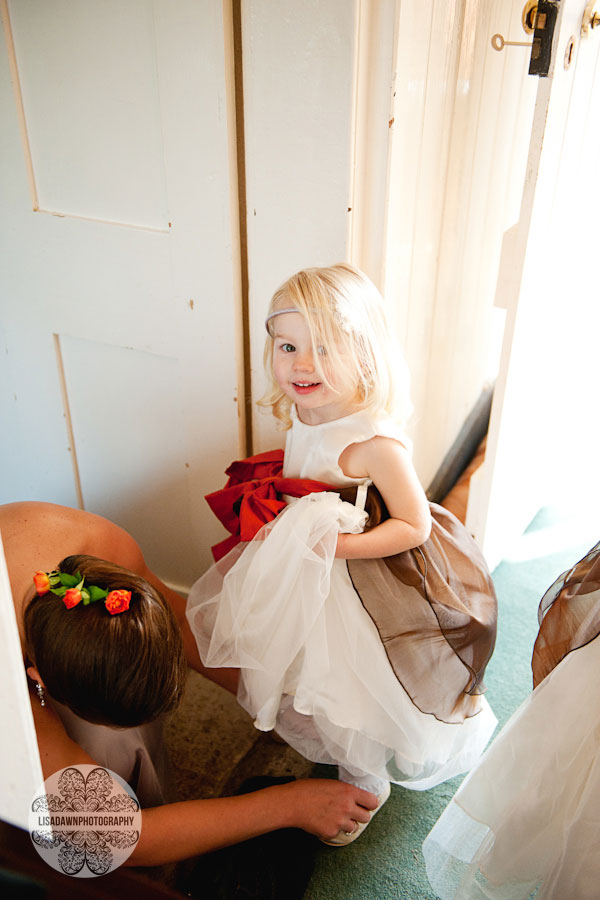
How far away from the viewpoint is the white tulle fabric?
3.26 feet

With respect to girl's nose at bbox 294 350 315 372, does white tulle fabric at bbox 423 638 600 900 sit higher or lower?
lower

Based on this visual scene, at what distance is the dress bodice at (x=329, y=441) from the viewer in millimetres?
1168

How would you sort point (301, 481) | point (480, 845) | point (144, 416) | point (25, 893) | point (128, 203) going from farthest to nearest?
point (144, 416)
point (128, 203)
point (301, 481)
point (480, 845)
point (25, 893)

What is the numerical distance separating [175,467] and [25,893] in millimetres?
1145

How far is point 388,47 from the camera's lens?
1.16m

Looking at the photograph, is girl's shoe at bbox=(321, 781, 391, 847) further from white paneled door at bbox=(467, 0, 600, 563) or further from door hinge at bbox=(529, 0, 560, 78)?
door hinge at bbox=(529, 0, 560, 78)

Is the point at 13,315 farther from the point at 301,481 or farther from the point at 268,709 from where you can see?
the point at 268,709

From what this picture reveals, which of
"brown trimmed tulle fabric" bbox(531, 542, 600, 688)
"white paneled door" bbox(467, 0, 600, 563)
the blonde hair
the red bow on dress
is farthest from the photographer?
"white paneled door" bbox(467, 0, 600, 563)

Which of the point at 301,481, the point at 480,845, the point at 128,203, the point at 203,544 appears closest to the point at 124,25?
the point at 128,203

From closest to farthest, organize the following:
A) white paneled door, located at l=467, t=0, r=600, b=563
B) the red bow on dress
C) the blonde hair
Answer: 1. the blonde hair
2. the red bow on dress
3. white paneled door, located at l=467, t=0, r=600, b=563

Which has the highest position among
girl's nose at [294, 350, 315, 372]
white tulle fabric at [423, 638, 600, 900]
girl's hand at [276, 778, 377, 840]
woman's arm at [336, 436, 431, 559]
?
girl's nose at [294, 350, 315, 372]

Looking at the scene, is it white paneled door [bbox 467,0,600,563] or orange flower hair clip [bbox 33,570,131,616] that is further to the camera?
white paneled door [bbox 467,0,600,563]

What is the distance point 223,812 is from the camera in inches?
46.8

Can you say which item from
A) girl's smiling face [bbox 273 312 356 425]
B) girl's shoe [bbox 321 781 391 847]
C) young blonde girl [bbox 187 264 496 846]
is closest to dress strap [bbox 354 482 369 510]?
young blonde girl [bbox 187 264 496 846]
